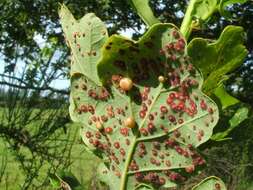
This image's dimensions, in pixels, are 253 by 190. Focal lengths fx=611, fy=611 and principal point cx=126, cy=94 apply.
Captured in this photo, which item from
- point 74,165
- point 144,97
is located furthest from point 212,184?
point 74,165

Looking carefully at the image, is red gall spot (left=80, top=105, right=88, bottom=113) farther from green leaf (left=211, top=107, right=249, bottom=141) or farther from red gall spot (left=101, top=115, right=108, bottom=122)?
green leaf (left=211, top=107, right=249, bottom=141)

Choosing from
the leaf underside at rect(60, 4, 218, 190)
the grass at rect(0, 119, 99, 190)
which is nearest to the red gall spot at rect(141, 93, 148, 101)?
the leaf underside at rect(60, 4, 218, 190)

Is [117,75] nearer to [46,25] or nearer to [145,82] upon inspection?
[145,82]

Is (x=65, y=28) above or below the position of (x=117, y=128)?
above

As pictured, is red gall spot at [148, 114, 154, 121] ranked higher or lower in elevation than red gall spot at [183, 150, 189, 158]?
higher

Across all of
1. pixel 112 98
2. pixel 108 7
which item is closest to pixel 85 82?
pixel 112 98

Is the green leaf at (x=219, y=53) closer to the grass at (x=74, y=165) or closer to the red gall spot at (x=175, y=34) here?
the red gall spot at (x=175, y=34)
